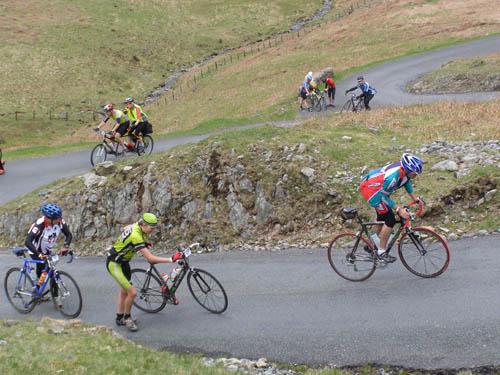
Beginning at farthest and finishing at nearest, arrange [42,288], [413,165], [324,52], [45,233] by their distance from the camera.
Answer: [324,52] → [42,288] → [45,233] → [413,165]

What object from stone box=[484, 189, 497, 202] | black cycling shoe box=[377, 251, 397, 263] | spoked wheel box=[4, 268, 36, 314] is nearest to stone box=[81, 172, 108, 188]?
spoked wheel box=[4, 268, 36, 314]

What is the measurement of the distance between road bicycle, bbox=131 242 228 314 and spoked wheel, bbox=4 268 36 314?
2.74 meters

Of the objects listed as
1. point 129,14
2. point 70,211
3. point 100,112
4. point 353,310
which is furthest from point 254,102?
point 129,14

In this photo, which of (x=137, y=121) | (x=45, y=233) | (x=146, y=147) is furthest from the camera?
(x=146, y=147)

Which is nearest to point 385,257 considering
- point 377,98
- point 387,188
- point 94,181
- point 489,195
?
point 387,188

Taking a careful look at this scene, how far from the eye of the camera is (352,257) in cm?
1123

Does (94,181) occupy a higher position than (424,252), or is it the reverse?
(94,181)

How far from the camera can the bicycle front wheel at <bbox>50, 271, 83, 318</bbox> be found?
11.9m

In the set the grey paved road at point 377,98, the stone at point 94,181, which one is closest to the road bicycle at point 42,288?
the stone at point 94,181

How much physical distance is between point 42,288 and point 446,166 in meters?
10.9

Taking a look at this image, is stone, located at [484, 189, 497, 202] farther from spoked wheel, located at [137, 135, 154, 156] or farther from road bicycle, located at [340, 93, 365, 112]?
road bicycle, located at [340, 93, 365, 112]

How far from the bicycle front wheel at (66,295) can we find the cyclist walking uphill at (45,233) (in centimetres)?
65

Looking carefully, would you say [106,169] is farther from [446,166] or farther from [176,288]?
[446,166]

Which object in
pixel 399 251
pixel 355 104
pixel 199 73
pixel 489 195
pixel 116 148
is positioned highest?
pixel 199 73
